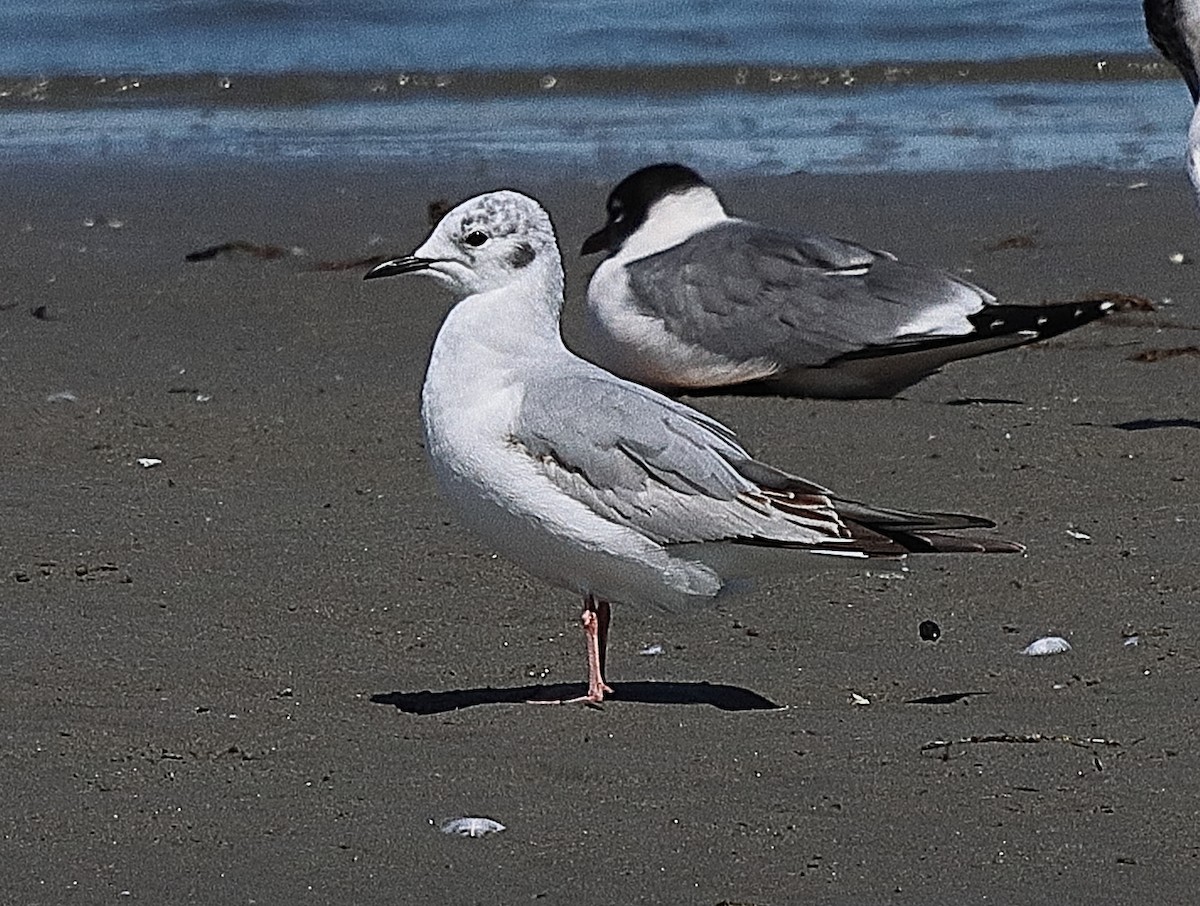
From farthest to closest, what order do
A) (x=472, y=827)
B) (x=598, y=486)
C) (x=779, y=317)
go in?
(x=779, y=317)
(x=598, y=486)
(x=472, y=827)

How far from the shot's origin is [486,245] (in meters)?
5.36

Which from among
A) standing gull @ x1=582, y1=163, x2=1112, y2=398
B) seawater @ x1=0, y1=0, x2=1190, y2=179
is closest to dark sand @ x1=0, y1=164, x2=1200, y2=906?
standing gull @ x1=582, y1=163, x2=1112, y2=398

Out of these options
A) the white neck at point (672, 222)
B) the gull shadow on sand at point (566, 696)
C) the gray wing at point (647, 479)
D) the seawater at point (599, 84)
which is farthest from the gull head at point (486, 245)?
the seawater at point (599, 84)

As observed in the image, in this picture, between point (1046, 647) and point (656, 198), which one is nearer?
point (1046, 647)

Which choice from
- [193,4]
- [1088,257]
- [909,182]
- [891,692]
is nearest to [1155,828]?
[891,692]

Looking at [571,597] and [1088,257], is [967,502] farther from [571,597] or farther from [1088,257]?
[1088,257]

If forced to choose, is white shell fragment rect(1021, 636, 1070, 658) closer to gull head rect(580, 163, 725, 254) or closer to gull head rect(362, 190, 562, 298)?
gull head rect(362, 190, 562, 298)

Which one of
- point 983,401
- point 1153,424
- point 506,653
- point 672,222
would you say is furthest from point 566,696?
point 672,222

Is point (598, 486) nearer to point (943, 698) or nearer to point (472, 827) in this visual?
point (943, 698)

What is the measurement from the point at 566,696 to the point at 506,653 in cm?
45

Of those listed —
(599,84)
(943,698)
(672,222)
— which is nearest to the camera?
(943,698)

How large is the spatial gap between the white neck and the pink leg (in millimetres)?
3625

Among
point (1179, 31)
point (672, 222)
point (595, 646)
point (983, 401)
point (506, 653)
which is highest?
point (1179, 31)

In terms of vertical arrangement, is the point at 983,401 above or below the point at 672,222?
below
